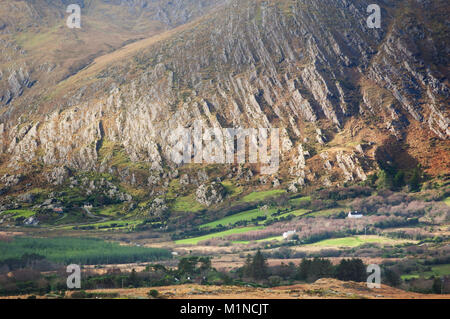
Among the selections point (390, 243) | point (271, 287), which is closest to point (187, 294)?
point (271, 287)

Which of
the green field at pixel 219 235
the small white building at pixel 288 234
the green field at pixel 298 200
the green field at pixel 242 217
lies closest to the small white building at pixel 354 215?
the green field at pixel 298 200

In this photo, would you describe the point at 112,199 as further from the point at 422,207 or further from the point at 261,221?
the point at 422,207

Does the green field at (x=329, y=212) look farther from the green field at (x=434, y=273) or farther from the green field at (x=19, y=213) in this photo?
the green field at (x=19, y=213)

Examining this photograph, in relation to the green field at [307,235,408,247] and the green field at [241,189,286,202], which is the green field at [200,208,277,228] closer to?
the green field at [241,189,286,202]

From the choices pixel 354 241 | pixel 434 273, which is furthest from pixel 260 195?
pixel 434 273

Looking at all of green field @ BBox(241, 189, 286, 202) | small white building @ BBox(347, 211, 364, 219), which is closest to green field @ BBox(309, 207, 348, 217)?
small white building @ BBox(347, 211, 364, 219)
